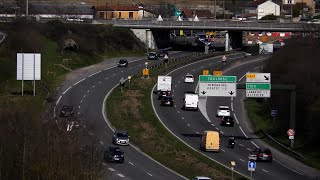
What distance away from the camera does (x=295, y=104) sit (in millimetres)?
67125

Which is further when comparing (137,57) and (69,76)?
(137,57)

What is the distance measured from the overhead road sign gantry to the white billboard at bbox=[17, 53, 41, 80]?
735 inches

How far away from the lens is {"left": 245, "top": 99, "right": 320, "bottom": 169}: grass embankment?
62.8 metres

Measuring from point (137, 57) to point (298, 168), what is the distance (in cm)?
6537

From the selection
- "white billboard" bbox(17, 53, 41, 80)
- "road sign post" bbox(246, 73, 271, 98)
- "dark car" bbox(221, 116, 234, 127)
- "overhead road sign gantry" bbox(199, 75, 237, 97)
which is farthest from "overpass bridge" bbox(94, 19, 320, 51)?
"road sign post" bbox(246, 73, 271, 98)

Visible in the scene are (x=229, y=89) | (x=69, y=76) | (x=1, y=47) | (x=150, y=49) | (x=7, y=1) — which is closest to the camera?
(x=229, y=89)

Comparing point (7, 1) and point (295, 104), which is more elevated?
point (7, 1)

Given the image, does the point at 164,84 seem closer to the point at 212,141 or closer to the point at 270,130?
the point at 270,130

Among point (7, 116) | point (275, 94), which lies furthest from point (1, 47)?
point (7, 116)

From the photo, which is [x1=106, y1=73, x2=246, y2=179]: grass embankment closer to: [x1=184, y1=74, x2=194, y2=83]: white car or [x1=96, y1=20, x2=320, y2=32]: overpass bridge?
[x1=184, y1=74, x2=194, y2=83]: white car

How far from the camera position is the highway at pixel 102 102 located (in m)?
55.5

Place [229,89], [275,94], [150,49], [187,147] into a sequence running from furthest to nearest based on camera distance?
1. [150,49]
2. [275,94]
3. [229,89]
4. [187,147]

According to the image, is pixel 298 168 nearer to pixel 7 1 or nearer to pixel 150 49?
pixel 150 49

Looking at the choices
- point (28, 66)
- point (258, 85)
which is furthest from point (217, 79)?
point (28, 66)
